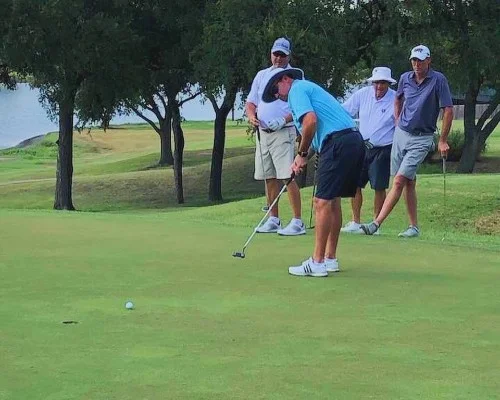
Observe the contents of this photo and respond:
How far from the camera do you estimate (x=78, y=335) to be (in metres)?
5.05

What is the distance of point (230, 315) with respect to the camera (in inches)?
222

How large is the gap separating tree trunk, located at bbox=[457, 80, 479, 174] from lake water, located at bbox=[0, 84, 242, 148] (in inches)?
1039

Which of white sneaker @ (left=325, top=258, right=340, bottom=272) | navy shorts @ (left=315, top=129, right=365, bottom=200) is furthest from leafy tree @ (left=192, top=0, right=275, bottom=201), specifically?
white sneaker @ (left=325, top=258, right=340, bottom=272)

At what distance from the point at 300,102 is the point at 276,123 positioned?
2382mm

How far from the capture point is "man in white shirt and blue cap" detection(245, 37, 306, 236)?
9484 mm

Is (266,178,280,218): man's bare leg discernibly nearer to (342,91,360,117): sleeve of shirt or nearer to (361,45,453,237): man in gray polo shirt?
(361,45,453,237): man in gray polo shirt

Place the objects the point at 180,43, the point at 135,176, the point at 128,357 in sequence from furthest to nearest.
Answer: the point at 135,176, the point at 180,43, the point at 128,357

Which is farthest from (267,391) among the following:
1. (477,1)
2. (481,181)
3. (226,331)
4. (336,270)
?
(477,1)

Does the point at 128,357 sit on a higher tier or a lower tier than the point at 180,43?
lower

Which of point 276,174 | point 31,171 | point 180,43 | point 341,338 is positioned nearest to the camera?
point 341,338

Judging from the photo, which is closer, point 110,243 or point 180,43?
point 110,243

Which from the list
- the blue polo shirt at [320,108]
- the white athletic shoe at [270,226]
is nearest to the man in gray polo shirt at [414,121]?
the white athletic shoe at [270,226]

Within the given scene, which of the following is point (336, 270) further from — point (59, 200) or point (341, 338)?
point (59, 200)

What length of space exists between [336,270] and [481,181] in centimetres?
980
